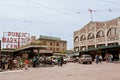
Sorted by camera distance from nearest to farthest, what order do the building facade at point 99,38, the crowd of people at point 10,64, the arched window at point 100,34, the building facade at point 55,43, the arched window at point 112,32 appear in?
the crowd of people at point 10,64 → the building facade at point 99,38 → the arched window at point 112,32 → the arched window at point 100,34 → the building facade at point 55,43

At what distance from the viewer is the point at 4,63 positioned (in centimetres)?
3338

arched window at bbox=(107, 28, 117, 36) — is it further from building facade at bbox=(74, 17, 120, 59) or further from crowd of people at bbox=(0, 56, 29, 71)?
crowd of people at bbox=(0, 56, 29, 71)

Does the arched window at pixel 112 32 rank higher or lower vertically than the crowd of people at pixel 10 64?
higher

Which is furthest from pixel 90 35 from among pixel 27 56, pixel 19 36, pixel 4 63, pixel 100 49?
pixel 4 63

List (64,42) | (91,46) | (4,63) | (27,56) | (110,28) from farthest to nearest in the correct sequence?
(64,42) < (91,46) < (110,28) < (27,56) < (4,63)

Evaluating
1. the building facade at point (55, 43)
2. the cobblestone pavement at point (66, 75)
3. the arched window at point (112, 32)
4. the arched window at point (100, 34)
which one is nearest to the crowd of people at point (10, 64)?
the cobblestone pavement at point (66, 75)

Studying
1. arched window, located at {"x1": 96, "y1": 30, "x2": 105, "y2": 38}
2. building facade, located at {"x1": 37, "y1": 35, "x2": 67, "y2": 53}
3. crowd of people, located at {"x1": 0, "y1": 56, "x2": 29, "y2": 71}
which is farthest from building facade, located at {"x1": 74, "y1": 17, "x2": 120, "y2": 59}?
building facade, located at {"x1": 37, "y1": 35, "x2": 67, "y2": 53}

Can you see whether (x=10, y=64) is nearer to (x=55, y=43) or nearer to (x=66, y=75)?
(x=66, y=75)

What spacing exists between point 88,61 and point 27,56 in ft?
34.9

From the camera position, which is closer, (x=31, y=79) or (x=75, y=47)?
(x=31, y=79)

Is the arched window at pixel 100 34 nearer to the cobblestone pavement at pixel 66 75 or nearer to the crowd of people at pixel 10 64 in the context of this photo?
the crowd of people at pixel 10 64

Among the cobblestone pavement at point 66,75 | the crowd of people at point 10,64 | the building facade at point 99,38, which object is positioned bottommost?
the cobblestone pavement at point 66,75

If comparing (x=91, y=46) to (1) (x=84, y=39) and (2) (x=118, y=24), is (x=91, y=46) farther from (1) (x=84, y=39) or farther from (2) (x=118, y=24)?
(2) (x=118, y=24)

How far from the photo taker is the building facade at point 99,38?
54.8 metres
